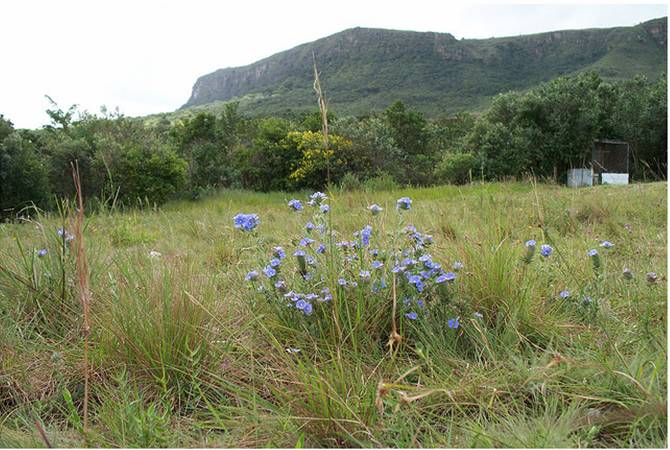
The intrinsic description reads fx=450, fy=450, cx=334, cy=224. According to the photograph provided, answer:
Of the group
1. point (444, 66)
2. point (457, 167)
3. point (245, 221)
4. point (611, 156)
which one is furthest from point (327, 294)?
point (444, 66)

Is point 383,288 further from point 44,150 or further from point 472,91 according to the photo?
point 472,91

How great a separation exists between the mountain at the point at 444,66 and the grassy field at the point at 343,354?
3161cm

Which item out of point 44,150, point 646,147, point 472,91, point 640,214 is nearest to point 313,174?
point 44,150

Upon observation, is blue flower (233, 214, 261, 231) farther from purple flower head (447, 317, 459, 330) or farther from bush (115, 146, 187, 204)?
bush (115, 146, 187, 204)

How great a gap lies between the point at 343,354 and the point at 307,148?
13727 mm

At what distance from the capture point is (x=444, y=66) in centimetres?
6512

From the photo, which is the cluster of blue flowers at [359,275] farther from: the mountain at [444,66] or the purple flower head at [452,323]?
the mountain at [444,66]

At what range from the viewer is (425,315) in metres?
1.65

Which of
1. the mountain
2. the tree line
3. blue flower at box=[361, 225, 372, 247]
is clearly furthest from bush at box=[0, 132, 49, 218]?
the mountain

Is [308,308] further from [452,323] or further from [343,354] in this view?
[452,323]

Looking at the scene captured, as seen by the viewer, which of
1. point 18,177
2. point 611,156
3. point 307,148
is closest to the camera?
point 18,177

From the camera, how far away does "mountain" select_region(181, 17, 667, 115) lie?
148 ft

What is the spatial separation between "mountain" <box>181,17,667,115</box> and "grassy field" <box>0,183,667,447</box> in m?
31.6

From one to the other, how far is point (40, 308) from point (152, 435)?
3.24ft
